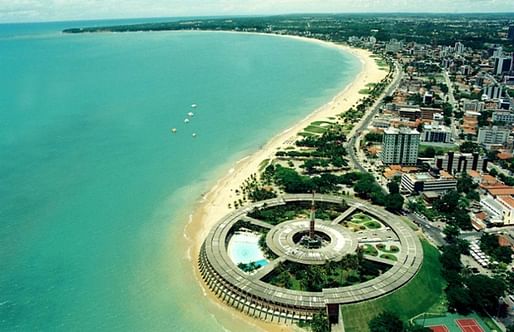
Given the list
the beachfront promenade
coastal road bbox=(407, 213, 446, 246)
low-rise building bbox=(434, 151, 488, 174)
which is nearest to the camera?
the beachfront promenade

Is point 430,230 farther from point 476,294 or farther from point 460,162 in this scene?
point 460,162

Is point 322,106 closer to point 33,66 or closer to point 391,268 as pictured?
point 391,268

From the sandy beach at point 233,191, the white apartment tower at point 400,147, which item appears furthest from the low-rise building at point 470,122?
the sandy beach at point 233,191

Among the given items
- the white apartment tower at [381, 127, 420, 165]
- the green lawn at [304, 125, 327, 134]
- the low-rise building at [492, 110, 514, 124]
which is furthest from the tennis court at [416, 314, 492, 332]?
the low-rise building at [492, 110, 514, 124]

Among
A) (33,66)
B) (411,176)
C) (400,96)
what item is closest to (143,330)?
(411,176)

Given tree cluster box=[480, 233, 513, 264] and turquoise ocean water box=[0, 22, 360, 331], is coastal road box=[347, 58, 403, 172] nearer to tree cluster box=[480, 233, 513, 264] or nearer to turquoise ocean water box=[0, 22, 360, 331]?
turquoise ocean water box=[0, 22, 360, 331]

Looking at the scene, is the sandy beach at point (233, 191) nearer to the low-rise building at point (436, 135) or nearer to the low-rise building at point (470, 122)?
the low-rise building at point (436, 135)
